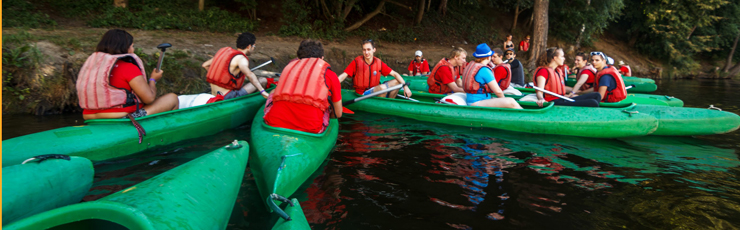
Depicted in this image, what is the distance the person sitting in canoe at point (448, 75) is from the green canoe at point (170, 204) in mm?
5004

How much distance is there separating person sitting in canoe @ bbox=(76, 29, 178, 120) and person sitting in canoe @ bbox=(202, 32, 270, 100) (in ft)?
5.23

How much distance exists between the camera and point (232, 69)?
6.28 meters

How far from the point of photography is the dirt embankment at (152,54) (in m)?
7.14

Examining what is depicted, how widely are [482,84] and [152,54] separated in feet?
22.5

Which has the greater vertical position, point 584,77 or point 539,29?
point 539,29

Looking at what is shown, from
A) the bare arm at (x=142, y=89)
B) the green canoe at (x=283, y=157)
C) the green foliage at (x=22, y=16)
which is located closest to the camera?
the green canoe at (x=283, y=157)

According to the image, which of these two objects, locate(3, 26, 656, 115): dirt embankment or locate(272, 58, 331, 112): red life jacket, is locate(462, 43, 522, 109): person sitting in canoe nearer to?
locate(272, 58, 331, 112): red life jacket

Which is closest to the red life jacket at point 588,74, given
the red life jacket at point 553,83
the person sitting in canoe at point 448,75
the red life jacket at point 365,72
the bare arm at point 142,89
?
the red life jacket at point 553,83

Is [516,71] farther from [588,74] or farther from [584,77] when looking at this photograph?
[584,77]

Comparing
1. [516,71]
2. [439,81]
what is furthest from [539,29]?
[439,81]

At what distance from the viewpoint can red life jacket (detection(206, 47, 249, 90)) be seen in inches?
245

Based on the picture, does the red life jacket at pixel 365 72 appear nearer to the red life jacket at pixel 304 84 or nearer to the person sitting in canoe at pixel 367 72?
the person sitting in canoe at pixel 367 72

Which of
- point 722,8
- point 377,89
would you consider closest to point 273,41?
point 377,89

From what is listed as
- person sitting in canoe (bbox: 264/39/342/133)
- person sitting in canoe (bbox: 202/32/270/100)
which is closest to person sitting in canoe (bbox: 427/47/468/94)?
person sitting in canoe (bbox: 202/32/270/100)
